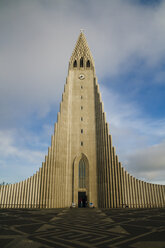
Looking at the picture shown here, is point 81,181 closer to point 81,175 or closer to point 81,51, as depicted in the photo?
point 81,175

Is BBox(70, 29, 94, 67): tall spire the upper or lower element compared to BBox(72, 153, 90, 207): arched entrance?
upper

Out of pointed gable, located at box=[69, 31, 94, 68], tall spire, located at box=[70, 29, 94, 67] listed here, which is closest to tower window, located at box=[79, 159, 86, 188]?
pointed gable, located at box=[69, 31, 94, 68]

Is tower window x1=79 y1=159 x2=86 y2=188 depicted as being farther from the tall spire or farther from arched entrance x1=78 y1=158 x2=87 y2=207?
the tall spire

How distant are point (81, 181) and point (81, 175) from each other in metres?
1.17

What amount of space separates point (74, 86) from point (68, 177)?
21.7 m

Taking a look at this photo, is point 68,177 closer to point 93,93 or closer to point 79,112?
point 79,112

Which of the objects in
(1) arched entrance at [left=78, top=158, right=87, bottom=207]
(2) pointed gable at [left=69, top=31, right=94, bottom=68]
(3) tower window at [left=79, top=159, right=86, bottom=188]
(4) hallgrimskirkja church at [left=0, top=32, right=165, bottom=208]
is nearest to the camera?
(4) hallgrimskirkja church at [left=0, top=32, right=165, bottom=208]

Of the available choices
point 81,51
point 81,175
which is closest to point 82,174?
point 81,175

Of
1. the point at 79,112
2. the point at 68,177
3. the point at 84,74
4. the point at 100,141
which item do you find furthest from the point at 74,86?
the point at 68,177

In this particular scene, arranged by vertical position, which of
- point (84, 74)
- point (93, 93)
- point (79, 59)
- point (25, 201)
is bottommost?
point (25, 201)

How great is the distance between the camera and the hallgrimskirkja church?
97.2 ft

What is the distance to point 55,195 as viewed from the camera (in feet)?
97.5

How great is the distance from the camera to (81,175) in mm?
33094

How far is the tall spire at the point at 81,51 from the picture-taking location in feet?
144
